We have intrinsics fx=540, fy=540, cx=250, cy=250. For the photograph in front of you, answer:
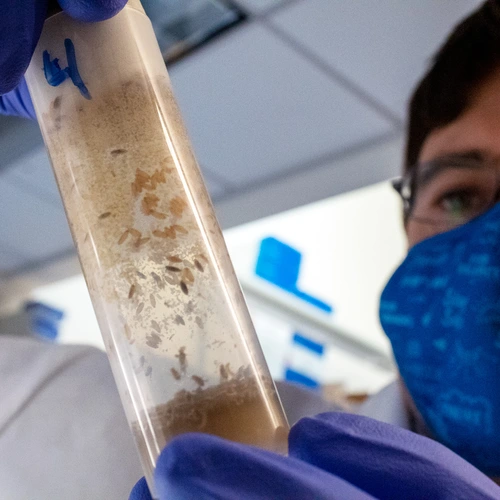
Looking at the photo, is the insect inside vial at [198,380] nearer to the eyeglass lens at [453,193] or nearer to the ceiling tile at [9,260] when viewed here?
the eyeglass lens at [453,193]

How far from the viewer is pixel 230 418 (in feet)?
1.02

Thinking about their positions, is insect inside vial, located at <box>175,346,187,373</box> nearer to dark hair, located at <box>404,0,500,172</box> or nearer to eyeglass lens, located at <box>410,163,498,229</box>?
eyeglass lens, located at <box>410,163,498,229</box>

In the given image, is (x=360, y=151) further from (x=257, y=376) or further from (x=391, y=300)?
(x=257, y=376)

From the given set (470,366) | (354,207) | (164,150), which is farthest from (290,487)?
(354,207)

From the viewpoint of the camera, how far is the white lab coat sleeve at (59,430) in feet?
2.32

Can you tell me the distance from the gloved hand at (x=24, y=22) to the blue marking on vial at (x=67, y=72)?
0.08 ft

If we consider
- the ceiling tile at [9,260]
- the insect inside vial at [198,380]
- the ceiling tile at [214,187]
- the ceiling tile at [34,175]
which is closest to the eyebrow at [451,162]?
the insect inside vial at [198,380]

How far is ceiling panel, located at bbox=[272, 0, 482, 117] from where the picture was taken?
58.4 inches

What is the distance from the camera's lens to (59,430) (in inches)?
29.9

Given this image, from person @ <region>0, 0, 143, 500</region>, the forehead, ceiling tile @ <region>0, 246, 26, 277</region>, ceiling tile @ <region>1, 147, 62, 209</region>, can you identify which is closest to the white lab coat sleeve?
person @ <region>0, 0, 143, 500</region>

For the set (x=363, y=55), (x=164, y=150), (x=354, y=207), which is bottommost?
(x=354, y=207)

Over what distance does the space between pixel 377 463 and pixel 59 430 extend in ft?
1.85

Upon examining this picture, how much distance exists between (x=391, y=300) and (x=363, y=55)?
3.49 feet

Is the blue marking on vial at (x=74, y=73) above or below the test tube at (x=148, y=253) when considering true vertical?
above
